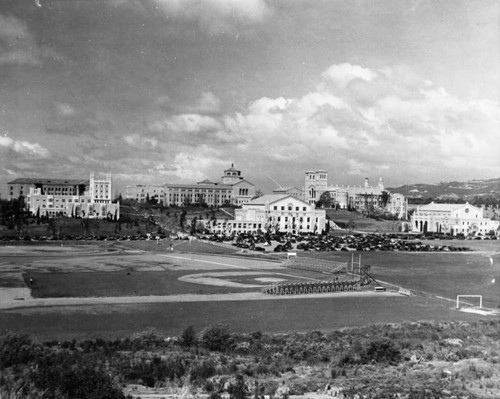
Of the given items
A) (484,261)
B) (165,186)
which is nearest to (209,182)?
(165,186)

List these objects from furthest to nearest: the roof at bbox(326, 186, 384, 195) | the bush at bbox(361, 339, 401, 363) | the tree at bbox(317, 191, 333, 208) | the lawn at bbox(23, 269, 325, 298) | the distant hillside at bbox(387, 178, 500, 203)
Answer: the distant hillside at bbox(387, 178, 500, 203), the roof at bbox(326, 186, 384, 195), the tree at bbox(317, 191, 333, 208), the lawn at bbox(23, 269, 325, 298), the bush at bbox(361, 339, 401, 363)

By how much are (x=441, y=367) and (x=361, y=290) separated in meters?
15.6

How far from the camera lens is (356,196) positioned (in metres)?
119

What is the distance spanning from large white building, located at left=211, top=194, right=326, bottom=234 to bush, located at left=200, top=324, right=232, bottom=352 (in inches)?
2383

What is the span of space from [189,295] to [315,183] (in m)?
91.3

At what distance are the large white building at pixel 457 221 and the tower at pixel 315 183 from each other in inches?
1002

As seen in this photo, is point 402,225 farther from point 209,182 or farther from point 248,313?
point 248,313

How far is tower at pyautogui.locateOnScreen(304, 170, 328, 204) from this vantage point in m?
113

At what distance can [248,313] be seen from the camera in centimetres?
2403

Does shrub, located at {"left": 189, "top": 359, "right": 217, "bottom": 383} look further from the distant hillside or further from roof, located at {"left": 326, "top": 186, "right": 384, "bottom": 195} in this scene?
the distant hillside

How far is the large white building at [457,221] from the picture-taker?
8694 centimetres

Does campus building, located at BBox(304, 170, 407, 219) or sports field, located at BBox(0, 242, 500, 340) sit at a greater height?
campus building, located at BBox(304, 170, 407, 219)

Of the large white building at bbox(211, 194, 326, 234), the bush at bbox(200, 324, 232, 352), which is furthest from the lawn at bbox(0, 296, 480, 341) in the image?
the large white building at bbox(211, 194, 326, 234)

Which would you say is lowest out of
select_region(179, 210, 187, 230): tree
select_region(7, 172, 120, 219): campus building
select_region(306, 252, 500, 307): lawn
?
select_region(306, 252, 500, 307): lawn
